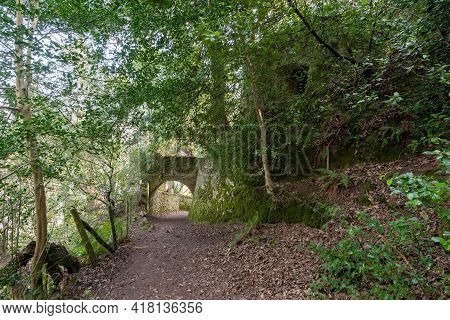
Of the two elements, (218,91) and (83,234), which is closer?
(83,234)

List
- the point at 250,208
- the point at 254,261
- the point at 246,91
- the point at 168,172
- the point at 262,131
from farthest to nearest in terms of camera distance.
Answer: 1. the point at 168,172
2. the point at 246,91
3. the point at 250,208
4. the point at 262,131
5. the point at 254,261

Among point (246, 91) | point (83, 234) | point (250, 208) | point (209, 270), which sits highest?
point (246, 91)

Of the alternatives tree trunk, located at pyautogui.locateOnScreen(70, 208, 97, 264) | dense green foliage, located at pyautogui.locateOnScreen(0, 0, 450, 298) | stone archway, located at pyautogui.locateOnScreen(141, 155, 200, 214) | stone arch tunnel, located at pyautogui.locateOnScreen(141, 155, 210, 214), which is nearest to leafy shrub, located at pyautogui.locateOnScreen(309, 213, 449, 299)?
dense green foliage, located at pyautogui.locateOnScreen(0, 0, 450, 298)

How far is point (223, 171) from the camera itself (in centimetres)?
900

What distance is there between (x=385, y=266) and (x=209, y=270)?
3.34 m

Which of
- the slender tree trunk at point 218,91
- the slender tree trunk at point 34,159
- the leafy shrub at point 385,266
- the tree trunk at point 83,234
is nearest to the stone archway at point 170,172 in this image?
the slender tree trunk at point 218,91

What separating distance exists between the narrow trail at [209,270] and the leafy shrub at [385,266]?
46 centimetres

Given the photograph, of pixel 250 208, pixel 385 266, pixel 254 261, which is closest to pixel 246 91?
pixel 250 208

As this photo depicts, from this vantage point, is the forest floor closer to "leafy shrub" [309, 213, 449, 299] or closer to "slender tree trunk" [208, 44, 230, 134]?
"leafy shrub" [309, 213, 449, 299]

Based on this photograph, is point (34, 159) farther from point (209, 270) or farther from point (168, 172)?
point (168, 172)

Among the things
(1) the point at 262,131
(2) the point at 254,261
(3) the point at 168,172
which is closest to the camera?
(2) the point at 254,261

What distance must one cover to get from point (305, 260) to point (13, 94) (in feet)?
21.1

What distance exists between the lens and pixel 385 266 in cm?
284
